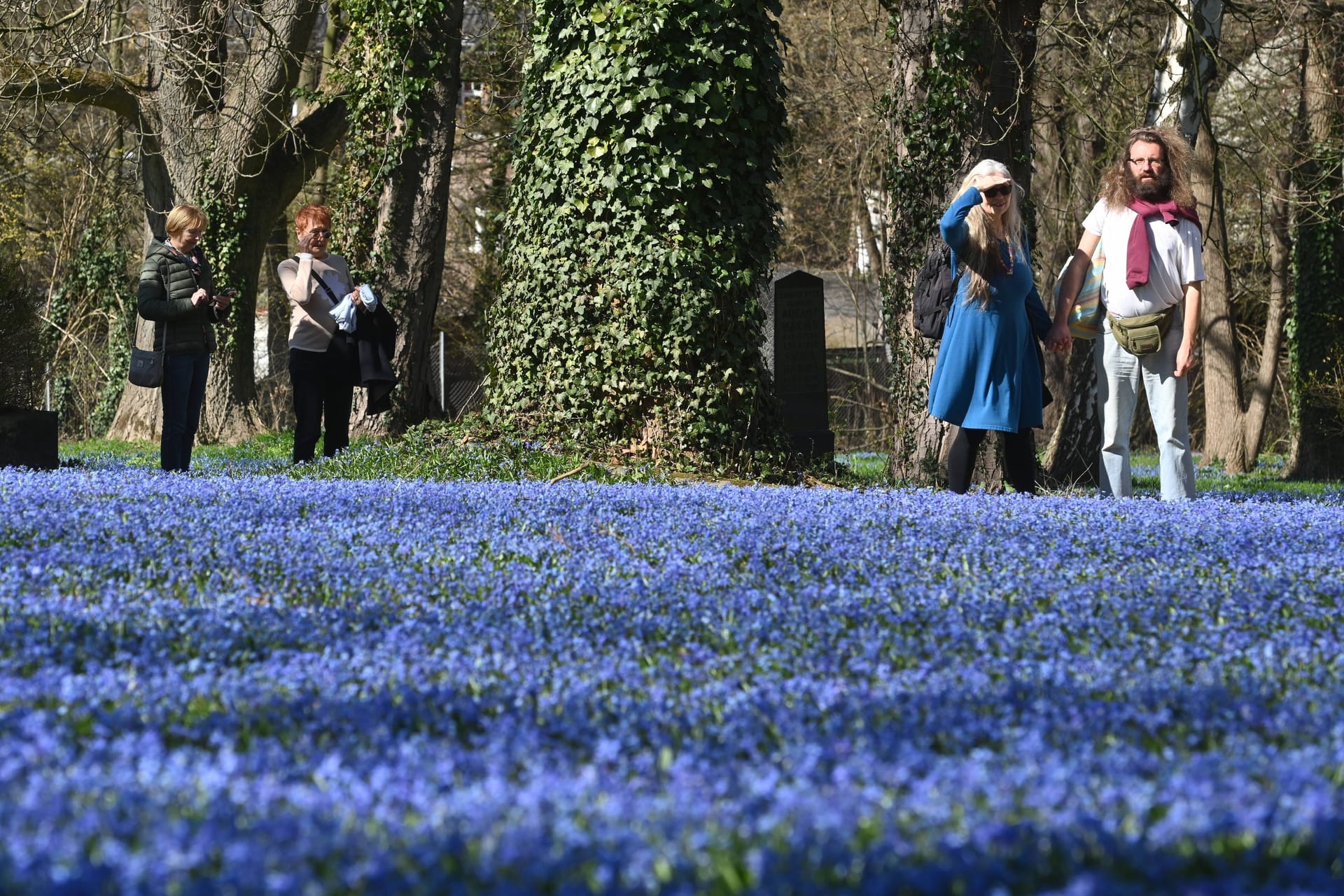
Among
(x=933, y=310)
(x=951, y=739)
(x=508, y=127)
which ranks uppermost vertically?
(x=508, y=127)

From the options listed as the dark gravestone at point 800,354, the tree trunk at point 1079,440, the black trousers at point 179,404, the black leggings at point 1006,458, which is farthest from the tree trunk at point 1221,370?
the black trousers at point 179,404

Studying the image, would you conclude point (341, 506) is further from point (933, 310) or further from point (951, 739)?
point (951, 739)

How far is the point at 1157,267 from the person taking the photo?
740 centimetres

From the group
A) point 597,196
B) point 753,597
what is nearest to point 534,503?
point 753,597

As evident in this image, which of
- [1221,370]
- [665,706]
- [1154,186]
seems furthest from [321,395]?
[1221,370]

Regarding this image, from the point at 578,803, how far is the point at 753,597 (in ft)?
6.80

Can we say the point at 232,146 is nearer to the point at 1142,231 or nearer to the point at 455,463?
the point at 455,463

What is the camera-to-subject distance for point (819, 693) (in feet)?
10.4

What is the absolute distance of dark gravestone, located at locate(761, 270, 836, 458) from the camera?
14930 millimetres

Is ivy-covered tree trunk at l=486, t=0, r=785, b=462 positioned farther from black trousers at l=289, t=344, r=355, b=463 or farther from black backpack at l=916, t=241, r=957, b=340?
black backpack at l=916, t=241, r=957, b=340

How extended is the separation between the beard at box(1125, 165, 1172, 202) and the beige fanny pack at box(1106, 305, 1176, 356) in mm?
638

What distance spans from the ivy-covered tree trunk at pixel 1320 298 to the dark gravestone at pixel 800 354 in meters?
7.04

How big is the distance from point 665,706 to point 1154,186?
5.59 m

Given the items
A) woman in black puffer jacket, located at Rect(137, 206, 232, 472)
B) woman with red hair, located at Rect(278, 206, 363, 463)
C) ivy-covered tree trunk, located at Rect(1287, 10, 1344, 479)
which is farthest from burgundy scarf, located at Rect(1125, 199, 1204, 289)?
ivy-covered tree trunk, located at Rect(1287, 10, 1344, 479)
